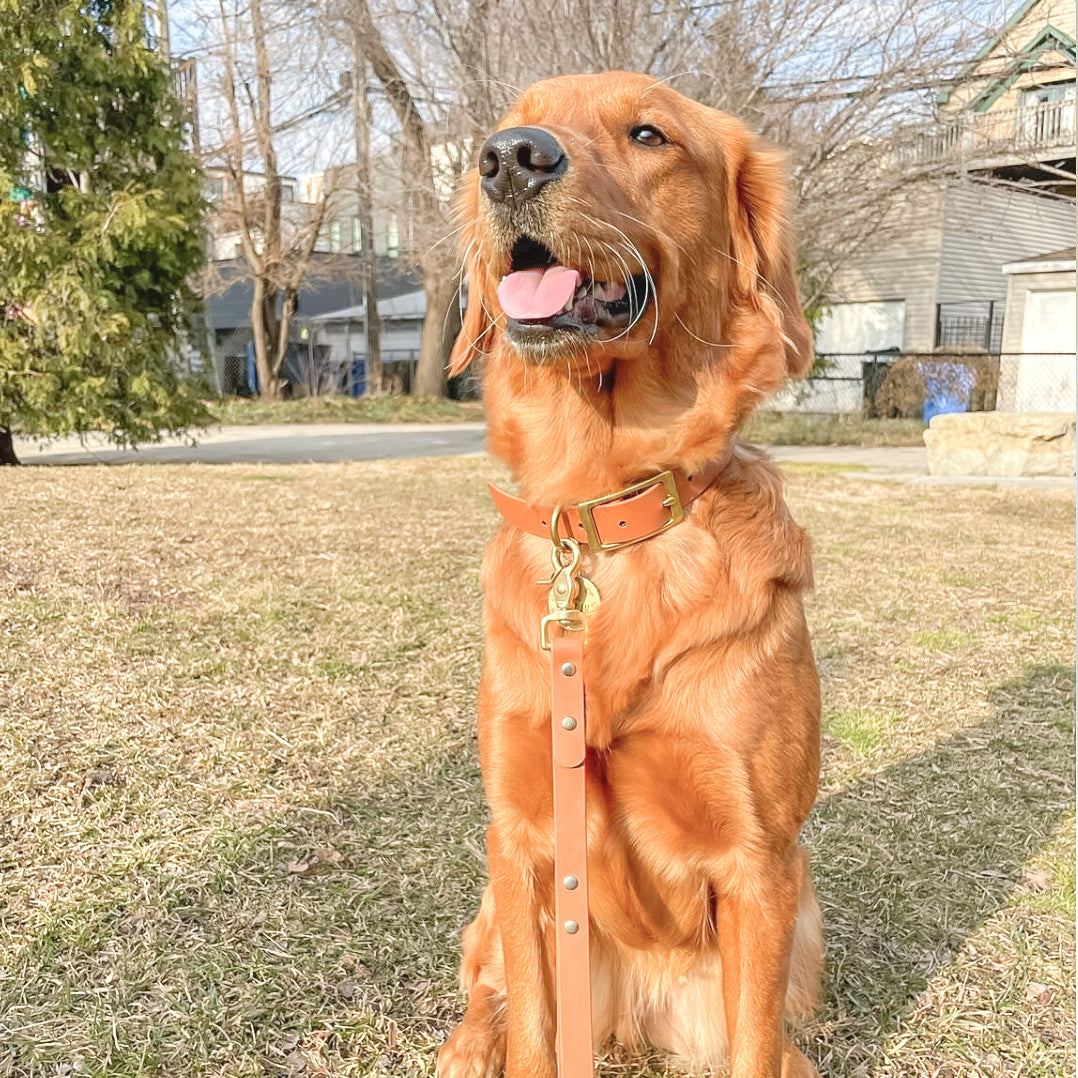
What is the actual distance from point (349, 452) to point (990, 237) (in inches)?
709

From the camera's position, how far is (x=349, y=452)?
1409cm

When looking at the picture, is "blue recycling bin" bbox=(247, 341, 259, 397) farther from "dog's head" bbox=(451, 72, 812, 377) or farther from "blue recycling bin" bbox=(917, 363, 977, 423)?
"dog's head" bbox=(451, 72, 812, 377)

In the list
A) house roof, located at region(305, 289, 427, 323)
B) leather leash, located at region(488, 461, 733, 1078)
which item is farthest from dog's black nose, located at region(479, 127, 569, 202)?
house roof, located at region(305, 289, 427, 323)

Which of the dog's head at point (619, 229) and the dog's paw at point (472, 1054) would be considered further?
the dog's paw at point (472, 1054)

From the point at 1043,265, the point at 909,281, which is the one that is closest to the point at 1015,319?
the point at 1043,265

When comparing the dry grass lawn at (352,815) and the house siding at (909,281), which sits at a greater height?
the house siding at (909,281)

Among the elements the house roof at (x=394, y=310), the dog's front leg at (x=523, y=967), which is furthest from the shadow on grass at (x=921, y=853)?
the house roof at (x=394, y=310)

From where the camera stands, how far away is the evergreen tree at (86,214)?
10.1m

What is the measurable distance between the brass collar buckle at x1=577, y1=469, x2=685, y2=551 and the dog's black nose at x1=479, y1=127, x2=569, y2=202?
577 millimetres

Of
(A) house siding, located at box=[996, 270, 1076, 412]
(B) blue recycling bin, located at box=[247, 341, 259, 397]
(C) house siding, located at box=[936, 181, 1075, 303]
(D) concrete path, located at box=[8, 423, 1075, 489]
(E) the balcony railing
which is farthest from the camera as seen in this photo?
(B) blue recycling bin, located at box=[247, 341, 259, 397]

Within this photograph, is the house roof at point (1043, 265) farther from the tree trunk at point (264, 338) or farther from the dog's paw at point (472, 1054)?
the dog's paw at point (472, 1054)

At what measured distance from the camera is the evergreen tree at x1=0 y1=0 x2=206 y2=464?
10133 mm

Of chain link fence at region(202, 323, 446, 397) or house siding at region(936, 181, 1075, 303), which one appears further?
chain link fence at region(202, 323, 446, 397)

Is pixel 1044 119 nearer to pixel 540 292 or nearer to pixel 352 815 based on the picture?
pixel 352 815
